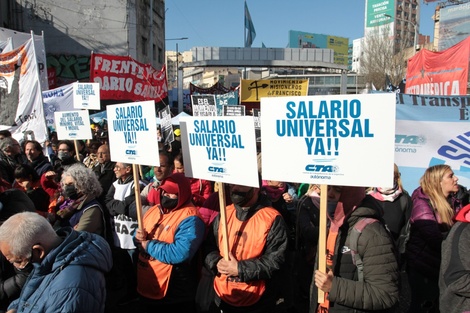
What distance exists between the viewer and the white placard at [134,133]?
10.8 feet

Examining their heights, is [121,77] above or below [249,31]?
below

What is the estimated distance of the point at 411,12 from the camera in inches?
5231

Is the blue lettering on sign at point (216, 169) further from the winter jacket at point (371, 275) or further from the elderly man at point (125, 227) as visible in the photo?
the elderly man at point (125, 227)

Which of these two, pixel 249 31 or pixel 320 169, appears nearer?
pixel 320 169

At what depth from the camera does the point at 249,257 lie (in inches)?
110

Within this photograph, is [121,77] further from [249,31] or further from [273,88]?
A: [249,31]

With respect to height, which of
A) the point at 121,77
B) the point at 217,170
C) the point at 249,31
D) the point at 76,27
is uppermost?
the point at 249,31

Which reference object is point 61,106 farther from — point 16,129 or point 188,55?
point 188,55

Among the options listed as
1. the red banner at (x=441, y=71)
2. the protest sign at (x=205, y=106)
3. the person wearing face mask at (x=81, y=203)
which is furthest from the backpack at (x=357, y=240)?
the protest sign at (x=205, y=106)

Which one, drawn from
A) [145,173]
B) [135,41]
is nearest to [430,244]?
[145,173]

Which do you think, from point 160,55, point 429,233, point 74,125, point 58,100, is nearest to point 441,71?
point 429,233

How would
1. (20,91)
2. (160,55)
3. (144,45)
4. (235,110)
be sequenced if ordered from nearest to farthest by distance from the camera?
(20,91) < (235,110) < (144,45) < (160,55)

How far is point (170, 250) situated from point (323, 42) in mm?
149463

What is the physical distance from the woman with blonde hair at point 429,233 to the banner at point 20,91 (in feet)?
22.4
